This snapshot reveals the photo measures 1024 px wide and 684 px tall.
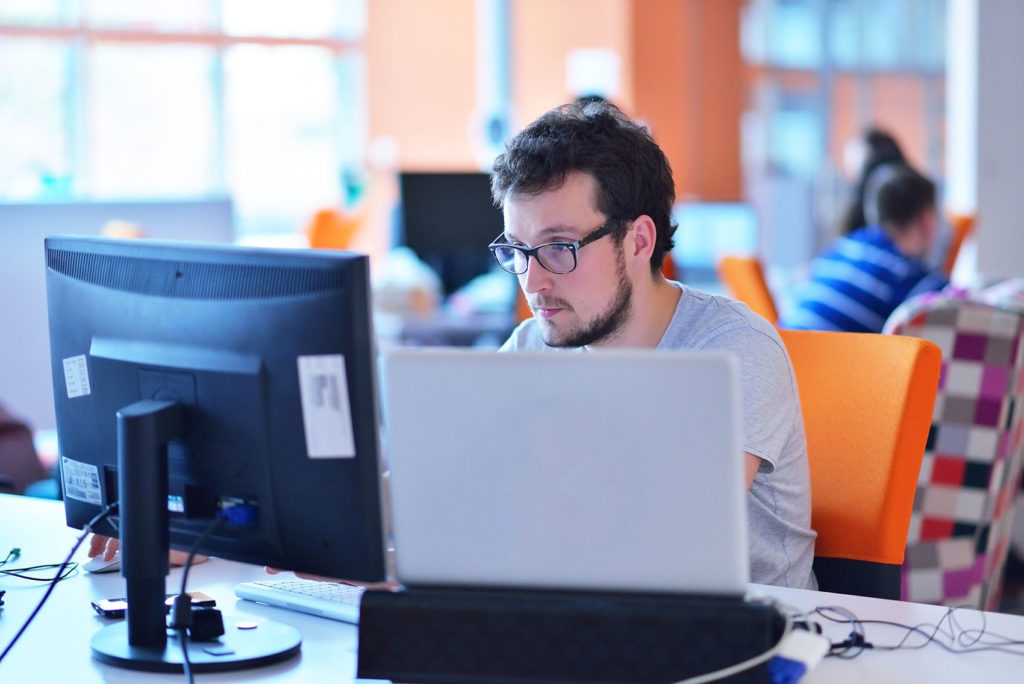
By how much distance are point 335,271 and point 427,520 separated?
0.79ft

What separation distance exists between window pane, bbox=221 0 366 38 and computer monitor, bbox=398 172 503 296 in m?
4.69

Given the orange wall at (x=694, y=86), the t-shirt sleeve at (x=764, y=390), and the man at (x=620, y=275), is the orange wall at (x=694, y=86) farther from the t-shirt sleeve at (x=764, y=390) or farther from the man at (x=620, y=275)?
the t-shirt sleeve at (x=764, y=390)

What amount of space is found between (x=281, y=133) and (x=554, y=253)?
8020 mm

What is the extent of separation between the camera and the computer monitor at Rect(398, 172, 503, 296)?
5.06m

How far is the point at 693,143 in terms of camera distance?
9531mm

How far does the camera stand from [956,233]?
5746 millimetres

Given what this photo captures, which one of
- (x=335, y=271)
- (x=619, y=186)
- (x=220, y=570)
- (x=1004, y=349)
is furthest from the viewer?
(x=1004, y=349)

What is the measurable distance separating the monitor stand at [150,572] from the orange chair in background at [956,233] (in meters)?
4.98

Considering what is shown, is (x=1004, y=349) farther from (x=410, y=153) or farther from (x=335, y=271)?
(x=410, y=153)

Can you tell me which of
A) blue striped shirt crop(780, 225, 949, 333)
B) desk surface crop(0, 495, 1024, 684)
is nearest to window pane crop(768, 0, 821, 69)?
blue striped shirt crop(780, 225, 949, 333)

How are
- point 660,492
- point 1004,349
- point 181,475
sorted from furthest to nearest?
point 1004,349, point 181,475, point 660,492

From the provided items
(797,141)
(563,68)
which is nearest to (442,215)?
(563,68)

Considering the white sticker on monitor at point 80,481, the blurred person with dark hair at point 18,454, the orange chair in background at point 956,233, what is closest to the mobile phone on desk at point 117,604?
the white sticker on monitor at point 80,481

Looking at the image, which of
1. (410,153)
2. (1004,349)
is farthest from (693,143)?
(1004,349)
